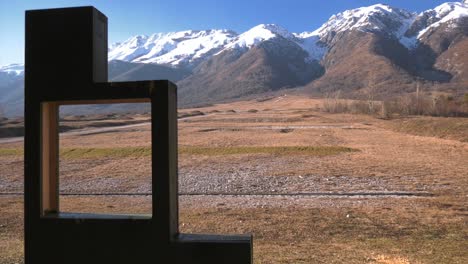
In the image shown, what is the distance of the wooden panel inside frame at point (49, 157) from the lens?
5.70 m

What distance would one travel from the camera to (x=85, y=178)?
1931cm

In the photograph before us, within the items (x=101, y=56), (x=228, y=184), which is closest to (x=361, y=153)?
(x=228, y=184)

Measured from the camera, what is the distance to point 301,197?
47.6 ft

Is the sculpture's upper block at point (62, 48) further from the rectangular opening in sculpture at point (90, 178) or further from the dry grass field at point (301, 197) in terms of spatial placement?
the dry grass field at point (301, 197)

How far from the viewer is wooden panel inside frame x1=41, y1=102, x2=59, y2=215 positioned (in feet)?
18.7

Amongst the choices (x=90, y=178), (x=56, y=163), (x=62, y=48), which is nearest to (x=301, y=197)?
(x=90, y=178)

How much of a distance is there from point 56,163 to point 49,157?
12 centimetres

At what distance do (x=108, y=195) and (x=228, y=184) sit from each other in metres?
4.29

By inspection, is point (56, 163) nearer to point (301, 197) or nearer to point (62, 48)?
point (62, 48)

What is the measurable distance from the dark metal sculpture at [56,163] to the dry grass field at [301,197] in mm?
2888

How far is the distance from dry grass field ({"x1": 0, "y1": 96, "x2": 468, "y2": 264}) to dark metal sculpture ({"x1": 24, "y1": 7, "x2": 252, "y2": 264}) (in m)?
2.89

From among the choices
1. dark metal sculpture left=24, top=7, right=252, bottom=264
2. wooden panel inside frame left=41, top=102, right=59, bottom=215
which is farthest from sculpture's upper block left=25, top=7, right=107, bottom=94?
wooden panel inside frame left=41, top=102, right=59, bottom=215

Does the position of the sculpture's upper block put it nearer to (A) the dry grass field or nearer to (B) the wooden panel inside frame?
(B) the wooden panel inside frame

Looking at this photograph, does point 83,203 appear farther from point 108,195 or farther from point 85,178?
point 85,178
